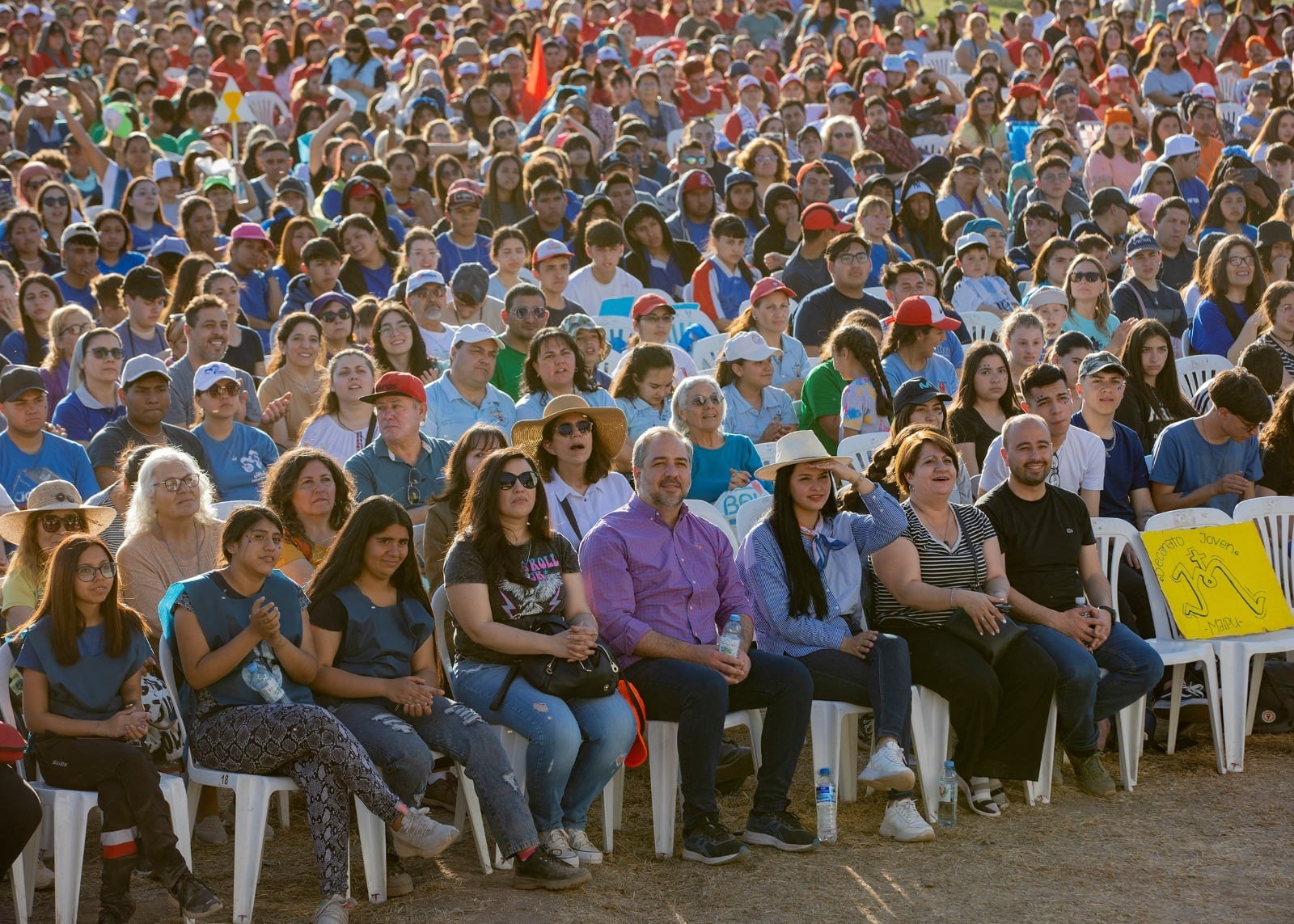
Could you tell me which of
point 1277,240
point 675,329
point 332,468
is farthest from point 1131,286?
point 332,468

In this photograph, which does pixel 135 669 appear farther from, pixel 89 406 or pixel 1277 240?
pixel 1277 240

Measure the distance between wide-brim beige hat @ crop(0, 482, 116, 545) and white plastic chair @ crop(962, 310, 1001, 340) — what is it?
19.6ft

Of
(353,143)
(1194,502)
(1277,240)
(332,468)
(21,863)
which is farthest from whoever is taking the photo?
(353,143)

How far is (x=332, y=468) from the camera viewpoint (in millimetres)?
5984

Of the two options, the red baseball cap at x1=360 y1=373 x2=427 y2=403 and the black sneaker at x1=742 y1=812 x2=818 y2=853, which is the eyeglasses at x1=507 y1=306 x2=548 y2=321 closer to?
the red baseball cap at x1=360 y1=373 x2=427 y2=403

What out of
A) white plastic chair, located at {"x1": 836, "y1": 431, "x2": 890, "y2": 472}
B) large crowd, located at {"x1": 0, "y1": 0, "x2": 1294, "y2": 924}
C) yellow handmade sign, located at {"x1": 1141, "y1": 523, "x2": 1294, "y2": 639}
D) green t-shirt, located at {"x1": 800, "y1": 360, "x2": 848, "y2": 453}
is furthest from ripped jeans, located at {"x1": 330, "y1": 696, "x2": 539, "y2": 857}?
green t-shirt, located at {"x1": 800, "y1": 360, "x2": 848, "y2": 453}

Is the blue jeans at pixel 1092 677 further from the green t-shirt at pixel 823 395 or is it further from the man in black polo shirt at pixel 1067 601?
the green t-shirt at pixel 823 395

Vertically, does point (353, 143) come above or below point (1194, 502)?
above

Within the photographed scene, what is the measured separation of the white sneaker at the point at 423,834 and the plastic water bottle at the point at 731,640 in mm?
1184

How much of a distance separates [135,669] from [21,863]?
638mm

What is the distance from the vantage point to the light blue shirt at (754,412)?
796 cm

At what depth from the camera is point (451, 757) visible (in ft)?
17.2

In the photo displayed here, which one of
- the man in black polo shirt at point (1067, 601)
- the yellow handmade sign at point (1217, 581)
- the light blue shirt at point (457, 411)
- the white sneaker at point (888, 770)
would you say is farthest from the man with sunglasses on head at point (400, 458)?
the yellow handmade sign at point (1217, 581)

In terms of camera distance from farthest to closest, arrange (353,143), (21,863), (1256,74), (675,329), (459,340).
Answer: (1256,74), (353,143), (675,329), (459,340), (21,863)
